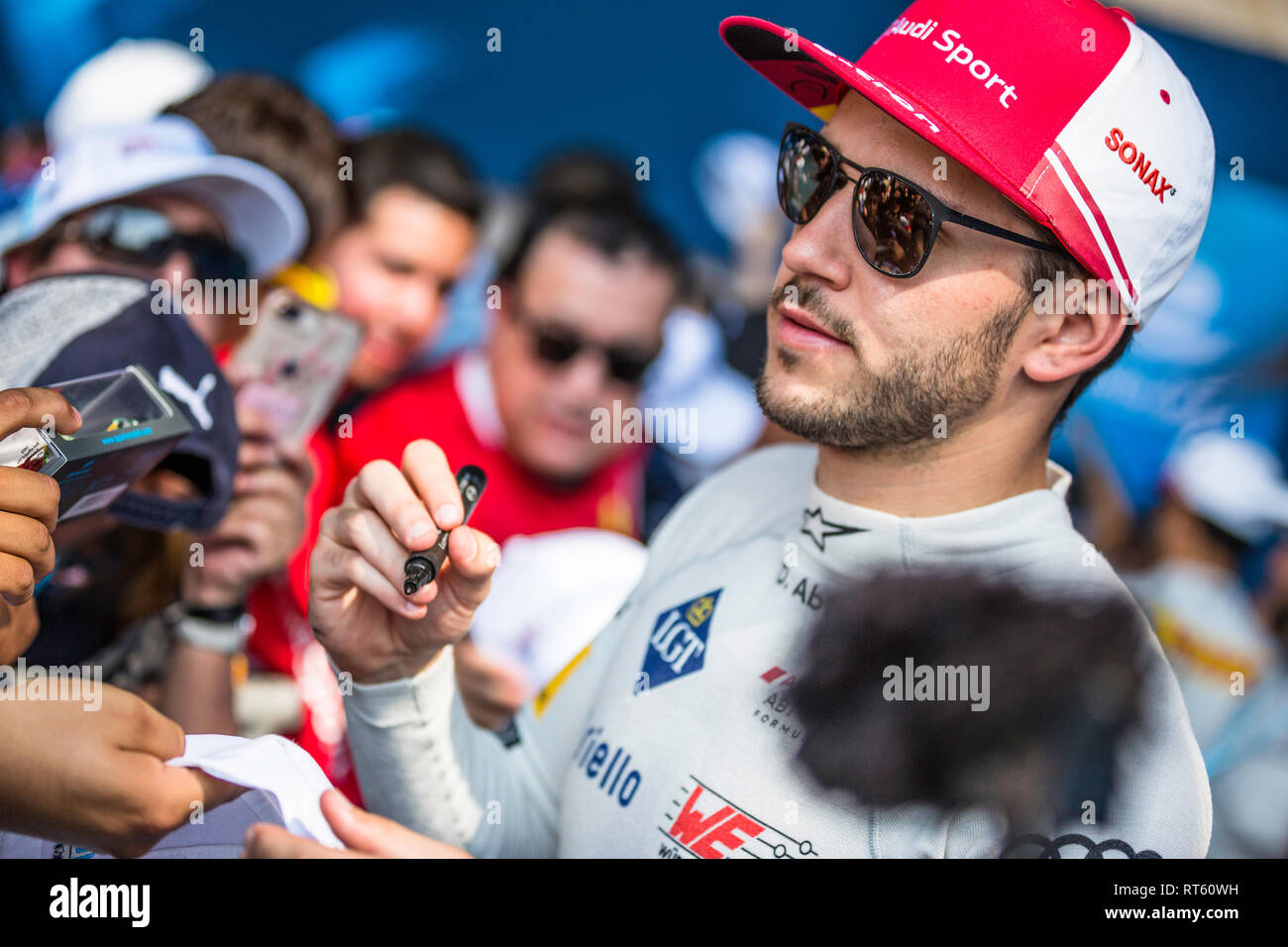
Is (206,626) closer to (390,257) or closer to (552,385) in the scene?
(552,385)

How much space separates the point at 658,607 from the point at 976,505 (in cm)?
53

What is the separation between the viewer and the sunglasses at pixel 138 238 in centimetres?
190

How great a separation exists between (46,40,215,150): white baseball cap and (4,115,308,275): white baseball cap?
0.35 meters

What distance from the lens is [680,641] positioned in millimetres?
1458

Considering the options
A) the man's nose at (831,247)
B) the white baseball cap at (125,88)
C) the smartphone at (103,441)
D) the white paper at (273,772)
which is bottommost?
the white paper at (273,772)

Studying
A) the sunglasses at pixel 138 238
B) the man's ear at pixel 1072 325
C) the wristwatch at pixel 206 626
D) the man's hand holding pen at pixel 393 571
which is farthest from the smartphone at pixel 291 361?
the man's ear at pixel 1072 325

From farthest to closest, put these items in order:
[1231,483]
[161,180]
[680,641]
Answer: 1. [1231,483]
2. [161,180]
3. [680,641]

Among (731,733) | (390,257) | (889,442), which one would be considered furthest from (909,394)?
(390,257)

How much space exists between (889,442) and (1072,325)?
31cm

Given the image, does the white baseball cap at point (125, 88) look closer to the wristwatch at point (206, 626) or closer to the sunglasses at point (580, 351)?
the sunglasses at point (580, 351)

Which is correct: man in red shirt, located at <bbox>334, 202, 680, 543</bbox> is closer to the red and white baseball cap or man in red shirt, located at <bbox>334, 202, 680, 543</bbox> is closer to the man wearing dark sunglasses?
the man wearing dark sunglasses

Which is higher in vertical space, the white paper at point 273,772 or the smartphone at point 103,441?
the smartphone at point 103,441

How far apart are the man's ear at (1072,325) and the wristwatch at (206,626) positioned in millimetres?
1606

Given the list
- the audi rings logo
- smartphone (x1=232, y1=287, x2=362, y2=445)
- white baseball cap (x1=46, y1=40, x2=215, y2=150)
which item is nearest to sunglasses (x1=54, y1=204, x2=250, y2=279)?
smartphone (x1=232, y1=287, x2=362, y2=445)
